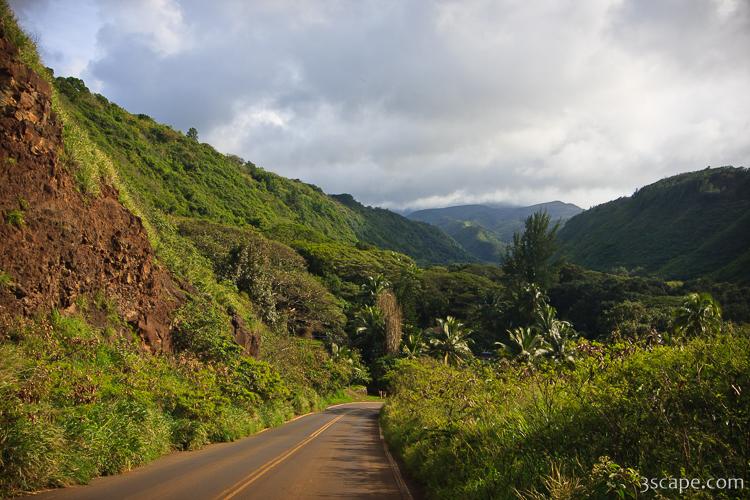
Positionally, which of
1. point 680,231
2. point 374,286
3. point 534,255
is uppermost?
point 680,231

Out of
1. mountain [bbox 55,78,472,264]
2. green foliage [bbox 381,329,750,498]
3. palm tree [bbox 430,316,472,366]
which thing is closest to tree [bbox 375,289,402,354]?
palm tree [bbox 430,316,472,366]

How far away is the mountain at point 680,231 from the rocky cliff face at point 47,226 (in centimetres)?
8457

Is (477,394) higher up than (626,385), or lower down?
lower down

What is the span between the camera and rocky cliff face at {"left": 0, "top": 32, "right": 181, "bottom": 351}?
12289 millimetres

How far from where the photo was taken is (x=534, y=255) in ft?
235

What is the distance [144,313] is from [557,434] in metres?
16.3

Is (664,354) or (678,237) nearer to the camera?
(664,354)

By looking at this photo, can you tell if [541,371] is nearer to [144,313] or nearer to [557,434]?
[557,434]

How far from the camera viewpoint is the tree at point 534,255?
70875 mm

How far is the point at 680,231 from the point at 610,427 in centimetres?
12728

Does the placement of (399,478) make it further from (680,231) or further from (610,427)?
(680,231)

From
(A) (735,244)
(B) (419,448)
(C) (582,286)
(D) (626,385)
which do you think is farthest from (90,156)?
(A) (735,244)

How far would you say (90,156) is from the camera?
17391 mm

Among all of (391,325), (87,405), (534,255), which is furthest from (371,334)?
(87,405)
